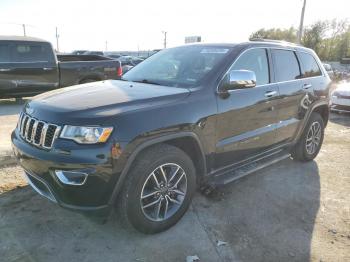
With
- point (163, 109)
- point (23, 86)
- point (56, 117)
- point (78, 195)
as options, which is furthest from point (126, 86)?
point (23, 86)

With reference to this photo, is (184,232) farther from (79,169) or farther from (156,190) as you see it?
(79,169)

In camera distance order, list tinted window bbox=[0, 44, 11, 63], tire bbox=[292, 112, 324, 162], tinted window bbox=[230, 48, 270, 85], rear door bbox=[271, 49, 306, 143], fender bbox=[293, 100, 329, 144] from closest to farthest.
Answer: tinted window bbox=[230, 48, 270, 85], rear door bbox=[271, 49, 306, 143], fender bbox=[293, 100, 329, 144], tire bbox=[292, 112, 324, 162], tinted window bbox=[0, 44, 11, 63]

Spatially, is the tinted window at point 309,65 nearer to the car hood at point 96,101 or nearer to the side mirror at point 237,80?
the side mirror at point 237,80

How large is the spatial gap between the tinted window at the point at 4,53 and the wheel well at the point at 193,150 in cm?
798

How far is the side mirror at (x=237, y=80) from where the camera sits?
350 centimetres

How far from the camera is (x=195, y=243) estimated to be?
3221 millimetres

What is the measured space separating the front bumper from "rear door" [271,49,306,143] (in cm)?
256

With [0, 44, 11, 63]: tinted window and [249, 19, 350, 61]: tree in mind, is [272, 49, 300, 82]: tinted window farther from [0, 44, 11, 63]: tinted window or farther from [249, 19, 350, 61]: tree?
[249, 19, 350, 61]: tree

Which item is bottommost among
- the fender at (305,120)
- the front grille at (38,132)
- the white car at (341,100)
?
the white car at (341,100)

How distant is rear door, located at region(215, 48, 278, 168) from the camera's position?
3.66m

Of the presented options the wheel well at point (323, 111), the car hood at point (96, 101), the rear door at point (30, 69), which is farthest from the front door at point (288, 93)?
the rear door at point (30, 69)

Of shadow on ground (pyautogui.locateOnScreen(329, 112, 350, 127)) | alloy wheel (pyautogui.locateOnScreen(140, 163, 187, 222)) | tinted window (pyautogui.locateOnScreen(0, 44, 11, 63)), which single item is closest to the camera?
alloy wheel (pyautogui.locateOnScreen(140, 163, 187, 222))

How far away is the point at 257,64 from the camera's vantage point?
4203 millimetres

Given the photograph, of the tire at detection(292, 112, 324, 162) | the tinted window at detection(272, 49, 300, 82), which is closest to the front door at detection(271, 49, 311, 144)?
the tinted window at detection(272, 49, 300, 82)
